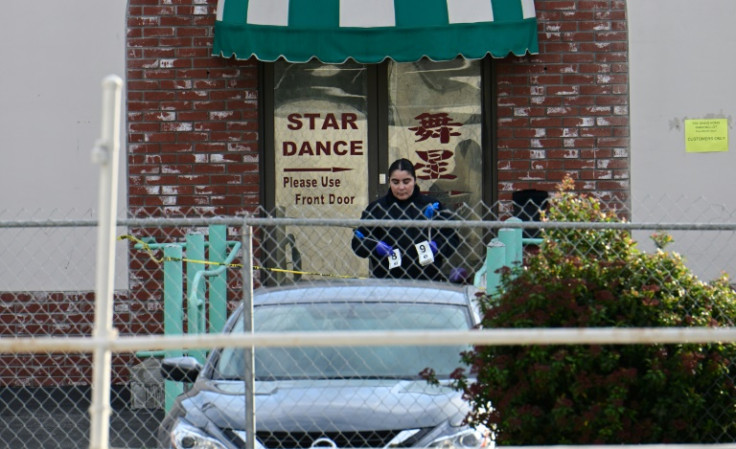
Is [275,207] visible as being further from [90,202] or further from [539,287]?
[539,287]

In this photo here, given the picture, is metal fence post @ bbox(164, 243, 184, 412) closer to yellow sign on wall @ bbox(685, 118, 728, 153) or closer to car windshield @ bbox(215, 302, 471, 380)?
car windshield @ bbox(215, 302, 471, 380)

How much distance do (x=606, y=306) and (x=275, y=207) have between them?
5.00 m

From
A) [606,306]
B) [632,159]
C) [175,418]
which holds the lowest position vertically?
[175,418]

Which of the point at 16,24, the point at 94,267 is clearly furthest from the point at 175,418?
the point at 16,24

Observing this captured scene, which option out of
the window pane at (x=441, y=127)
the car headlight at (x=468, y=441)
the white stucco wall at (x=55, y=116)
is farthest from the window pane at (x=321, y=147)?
the car headlight at (x=468, y=441)

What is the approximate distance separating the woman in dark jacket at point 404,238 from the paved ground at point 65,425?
1727 mm

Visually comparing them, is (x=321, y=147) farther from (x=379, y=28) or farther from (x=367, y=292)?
(x=367, y=292)

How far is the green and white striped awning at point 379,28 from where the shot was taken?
30.9 ft

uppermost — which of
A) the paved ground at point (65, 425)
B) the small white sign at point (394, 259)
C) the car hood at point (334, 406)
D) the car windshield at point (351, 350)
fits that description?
the small white sign at point (394, 259)

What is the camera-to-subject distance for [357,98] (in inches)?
400

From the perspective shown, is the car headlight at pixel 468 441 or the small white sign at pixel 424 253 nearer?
the car headlight at pixel 468 441

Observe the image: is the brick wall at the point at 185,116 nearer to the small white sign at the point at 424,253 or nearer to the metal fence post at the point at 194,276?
the metal fence post at the point at 194,276

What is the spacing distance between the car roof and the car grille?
2.86 ft

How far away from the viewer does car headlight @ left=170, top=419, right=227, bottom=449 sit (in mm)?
5602
